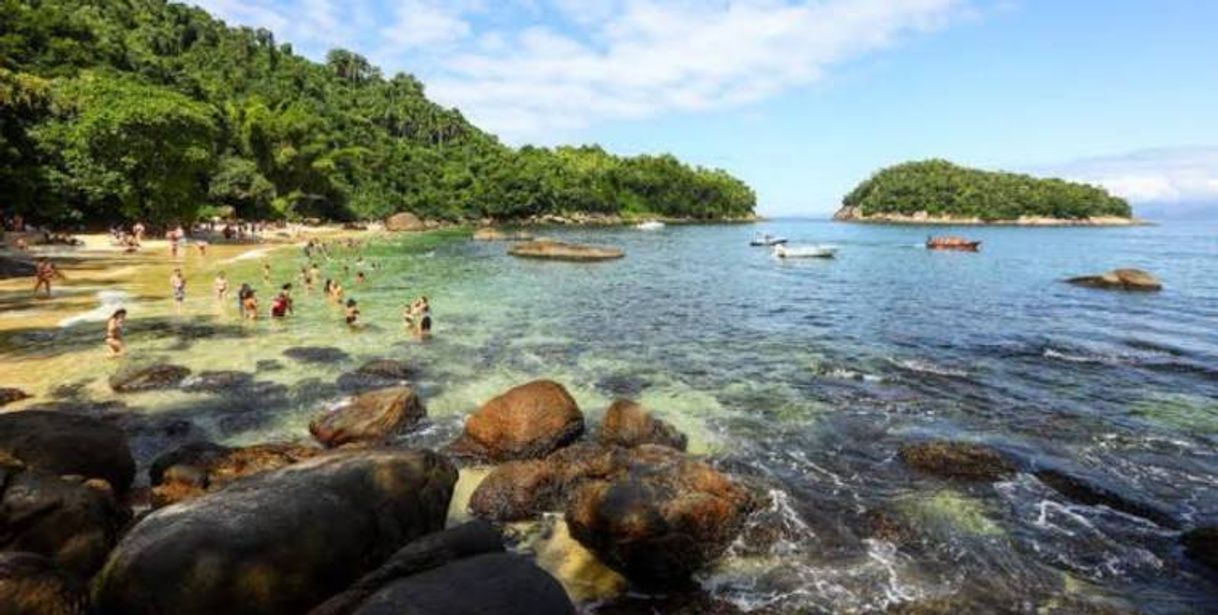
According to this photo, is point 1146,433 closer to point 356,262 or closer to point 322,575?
point 322,575

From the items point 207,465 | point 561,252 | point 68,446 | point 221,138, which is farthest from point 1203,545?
point 221,138

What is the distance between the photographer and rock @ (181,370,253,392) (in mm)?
21109

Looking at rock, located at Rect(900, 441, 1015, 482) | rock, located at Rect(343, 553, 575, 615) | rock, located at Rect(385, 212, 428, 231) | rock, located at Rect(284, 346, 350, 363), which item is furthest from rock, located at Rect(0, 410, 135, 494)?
rock, located at Rect(385, 212, 428, 231)

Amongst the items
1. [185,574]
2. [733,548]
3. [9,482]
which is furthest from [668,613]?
[9,482]

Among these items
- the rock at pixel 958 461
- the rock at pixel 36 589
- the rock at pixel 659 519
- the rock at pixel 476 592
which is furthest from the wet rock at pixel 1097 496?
the rock at pixel 36 589

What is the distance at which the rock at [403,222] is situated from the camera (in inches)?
4715

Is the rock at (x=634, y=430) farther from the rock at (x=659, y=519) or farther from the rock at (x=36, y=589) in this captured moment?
the rock at (x=36, y=589)

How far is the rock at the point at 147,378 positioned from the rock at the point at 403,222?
99.8 m

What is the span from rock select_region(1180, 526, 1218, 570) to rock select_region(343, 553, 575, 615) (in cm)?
1116

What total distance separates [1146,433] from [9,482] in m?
24.3

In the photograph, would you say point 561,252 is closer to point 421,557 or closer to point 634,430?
point 634,430

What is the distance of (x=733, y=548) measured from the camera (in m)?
11.9

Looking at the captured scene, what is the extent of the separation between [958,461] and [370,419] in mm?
13584

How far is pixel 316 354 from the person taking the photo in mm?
25562
